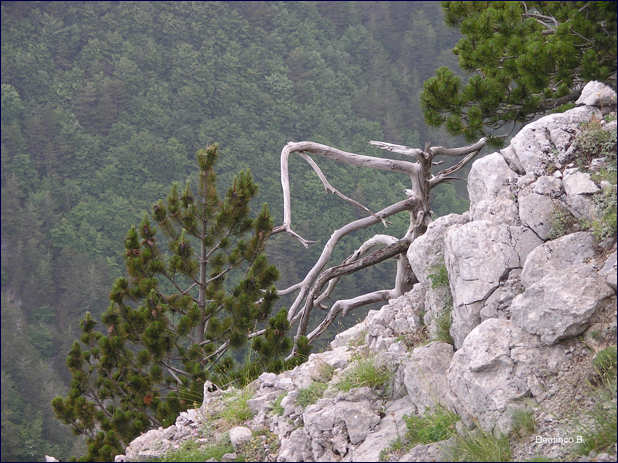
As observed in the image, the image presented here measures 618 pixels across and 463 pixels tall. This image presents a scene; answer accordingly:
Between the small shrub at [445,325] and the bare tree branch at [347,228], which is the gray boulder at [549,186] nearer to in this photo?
the small shrub at [445,325]

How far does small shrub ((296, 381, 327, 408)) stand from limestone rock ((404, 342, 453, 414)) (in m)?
0.76

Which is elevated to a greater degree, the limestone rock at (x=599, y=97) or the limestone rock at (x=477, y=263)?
the limestone rock at (x=599, y=97)

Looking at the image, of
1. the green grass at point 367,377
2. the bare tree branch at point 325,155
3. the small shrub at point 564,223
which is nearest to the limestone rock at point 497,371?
the green grass at point 367,377

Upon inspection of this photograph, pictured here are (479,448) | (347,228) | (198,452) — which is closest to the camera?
(479,448)

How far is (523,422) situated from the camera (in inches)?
169

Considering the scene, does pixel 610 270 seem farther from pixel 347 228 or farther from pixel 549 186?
pixel 347 228

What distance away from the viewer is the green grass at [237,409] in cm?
565

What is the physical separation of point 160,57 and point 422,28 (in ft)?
115

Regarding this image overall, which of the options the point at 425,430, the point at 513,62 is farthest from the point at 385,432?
the point at 513,62

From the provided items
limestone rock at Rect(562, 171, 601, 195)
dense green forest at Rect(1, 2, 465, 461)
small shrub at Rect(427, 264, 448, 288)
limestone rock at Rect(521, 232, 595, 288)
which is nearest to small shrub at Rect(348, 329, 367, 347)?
small shrub at Rect(427, 264, 448, 288)

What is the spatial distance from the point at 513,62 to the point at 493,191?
2679mm

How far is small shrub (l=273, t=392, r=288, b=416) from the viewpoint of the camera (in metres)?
5.55

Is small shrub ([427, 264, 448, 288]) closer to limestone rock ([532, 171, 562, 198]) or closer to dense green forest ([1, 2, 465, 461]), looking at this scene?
limestone rock ([532, 171, 562, 198])

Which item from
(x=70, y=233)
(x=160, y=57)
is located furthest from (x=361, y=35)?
(x=70, y=233)
